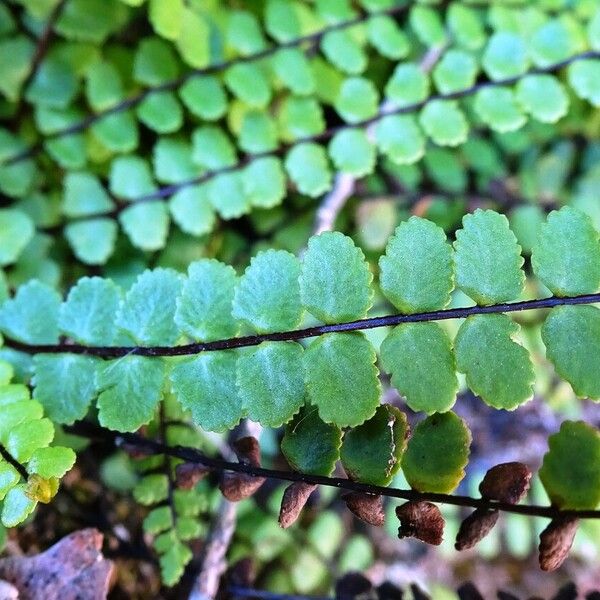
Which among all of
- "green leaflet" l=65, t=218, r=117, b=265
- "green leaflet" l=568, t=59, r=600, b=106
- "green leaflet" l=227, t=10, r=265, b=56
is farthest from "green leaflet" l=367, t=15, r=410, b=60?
"green leaflet" l=65, t=218, r=117, b=265

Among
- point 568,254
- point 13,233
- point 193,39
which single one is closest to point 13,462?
point 13,233

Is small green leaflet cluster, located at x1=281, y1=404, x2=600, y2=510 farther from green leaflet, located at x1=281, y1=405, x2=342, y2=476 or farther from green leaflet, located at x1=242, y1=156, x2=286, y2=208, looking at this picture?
green leaflet, located at x1=242, y1=156, x2=286, y2=208

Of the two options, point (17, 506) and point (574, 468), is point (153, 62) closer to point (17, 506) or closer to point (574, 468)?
point (17, 506)

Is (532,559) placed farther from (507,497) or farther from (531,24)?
(531,24)

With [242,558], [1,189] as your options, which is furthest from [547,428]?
[1,189]

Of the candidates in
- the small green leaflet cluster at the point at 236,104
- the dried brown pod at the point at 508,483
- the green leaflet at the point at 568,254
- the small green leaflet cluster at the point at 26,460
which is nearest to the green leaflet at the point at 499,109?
the small green leaflet cluster at the point at 236,104
